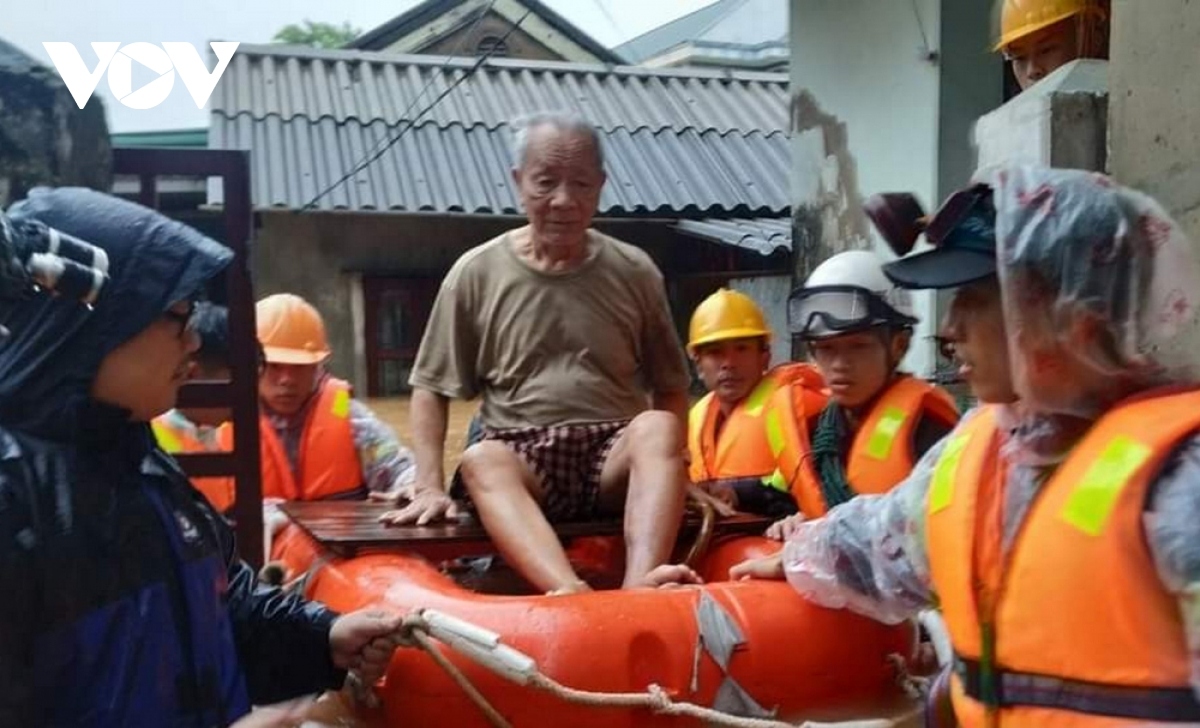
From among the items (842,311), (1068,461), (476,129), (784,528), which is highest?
(476,129)

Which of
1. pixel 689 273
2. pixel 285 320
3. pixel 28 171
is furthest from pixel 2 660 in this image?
pixel 689 273

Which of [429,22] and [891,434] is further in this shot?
[429,22]

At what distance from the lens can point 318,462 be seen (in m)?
3.70

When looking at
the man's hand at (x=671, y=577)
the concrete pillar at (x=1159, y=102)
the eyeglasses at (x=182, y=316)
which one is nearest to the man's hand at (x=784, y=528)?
the man's hand at (x=671, y=577)

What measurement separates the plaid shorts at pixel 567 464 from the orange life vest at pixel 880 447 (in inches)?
17.7

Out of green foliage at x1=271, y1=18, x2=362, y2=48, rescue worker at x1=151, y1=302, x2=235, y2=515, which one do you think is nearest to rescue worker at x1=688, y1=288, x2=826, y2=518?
rescue worker at x1=151, y1=302, x2=235, y2=515

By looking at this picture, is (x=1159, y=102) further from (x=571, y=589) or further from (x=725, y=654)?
(x=571, y=589)

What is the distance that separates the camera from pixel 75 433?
59.4 inches

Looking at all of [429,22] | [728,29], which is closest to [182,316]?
[429,22]

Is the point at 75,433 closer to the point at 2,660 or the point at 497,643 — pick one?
the point at 2,660

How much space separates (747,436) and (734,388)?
20 centimetres

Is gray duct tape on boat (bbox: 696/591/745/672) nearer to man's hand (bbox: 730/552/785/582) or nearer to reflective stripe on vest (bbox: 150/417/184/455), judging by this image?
man's hand (bbox: 730/552/785/582)

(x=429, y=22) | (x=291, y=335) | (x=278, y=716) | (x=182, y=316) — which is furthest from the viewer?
(x=429, y=22)

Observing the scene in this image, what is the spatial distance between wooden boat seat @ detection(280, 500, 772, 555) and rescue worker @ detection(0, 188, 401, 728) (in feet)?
2.81
